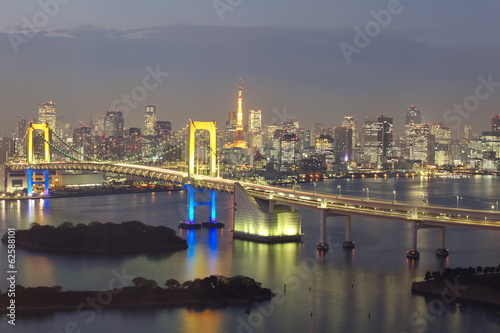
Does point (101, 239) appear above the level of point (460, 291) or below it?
above

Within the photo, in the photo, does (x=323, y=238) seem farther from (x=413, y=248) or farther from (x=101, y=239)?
(x=101, y=239)

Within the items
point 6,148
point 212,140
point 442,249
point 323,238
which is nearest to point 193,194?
point 212,140

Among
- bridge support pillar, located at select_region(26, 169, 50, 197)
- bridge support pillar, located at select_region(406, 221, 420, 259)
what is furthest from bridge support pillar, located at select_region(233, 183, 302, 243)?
bridge support pillar, located at select_region(26, 169, 50, 197)

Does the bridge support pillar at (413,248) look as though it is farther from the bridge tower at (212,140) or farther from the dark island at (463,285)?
the bridge tower at (212,140)

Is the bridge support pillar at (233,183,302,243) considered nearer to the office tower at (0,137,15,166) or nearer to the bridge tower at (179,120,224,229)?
the bridge tower at (179,120,224,229)

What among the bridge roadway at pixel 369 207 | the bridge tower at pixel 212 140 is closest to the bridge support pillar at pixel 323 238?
the bridge roadway at pixel 369 207

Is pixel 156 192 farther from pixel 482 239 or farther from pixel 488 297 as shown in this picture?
pixel 488 297
